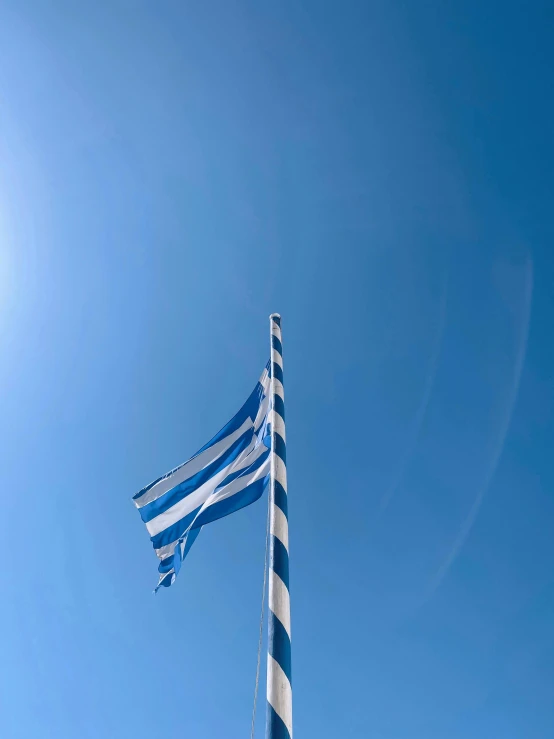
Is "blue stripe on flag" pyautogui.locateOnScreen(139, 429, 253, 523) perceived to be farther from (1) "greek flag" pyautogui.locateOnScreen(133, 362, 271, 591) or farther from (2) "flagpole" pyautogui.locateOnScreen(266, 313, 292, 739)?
(2) "flagpole" pyautogui.locateOnScreen(266, 313, 292, 739)

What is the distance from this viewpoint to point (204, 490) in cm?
695

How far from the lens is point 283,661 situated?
4008 mm

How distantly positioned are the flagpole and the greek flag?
1.08 metres

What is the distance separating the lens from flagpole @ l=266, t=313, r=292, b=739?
12.2 feet

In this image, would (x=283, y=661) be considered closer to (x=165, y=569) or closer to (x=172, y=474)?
(x=165, y=569)

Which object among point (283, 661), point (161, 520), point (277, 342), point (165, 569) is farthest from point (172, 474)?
point (283, 661)

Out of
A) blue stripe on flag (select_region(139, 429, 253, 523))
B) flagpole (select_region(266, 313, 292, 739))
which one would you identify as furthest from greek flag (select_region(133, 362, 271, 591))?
flagpole (select_region(266, 313, 292, 739))

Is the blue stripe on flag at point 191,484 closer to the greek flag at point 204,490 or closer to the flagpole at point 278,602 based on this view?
the greek flag at point 204,490

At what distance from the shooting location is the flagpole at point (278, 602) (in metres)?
3.73

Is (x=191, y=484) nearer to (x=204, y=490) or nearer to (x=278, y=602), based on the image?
(x=204, y=490)

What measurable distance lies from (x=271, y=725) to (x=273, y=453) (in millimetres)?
2639

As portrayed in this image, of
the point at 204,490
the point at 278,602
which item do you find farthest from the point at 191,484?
the point at 278,602

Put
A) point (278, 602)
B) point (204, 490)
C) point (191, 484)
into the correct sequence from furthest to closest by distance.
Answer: point (191, 484)
point (204, 490)
point (278, 602)

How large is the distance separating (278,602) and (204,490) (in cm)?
278
